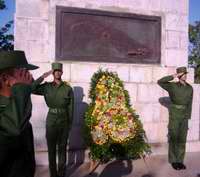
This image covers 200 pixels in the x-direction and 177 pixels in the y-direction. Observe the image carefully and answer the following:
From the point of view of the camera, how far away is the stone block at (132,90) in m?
7.79

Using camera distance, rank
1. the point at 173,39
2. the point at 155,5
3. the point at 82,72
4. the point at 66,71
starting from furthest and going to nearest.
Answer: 1. the point at 173,39
2. the point at 155,5
3. the point at 82,72
4. the point at 66,71

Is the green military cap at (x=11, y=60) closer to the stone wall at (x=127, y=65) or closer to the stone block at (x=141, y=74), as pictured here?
the stone wall at (x=127, y=65)

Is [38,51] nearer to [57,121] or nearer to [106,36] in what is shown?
[106,36]

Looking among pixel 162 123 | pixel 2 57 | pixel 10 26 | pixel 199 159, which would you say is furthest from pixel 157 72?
pixel 10 26

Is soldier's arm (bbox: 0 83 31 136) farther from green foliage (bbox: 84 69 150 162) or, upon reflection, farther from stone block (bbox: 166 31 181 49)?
stone block (bbox: 166 31 181 49)

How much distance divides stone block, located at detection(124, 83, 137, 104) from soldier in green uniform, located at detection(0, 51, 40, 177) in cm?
528

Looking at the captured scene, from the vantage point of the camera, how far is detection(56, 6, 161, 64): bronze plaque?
24.3ft

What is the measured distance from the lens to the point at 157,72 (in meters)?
8.10

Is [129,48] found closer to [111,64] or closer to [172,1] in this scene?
[111,64]

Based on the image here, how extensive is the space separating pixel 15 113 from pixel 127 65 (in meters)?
5.81

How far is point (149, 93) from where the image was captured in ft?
26.3

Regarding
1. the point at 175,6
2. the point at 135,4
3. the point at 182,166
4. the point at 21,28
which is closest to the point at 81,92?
the point at 21,28

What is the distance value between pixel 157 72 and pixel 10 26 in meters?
9.72

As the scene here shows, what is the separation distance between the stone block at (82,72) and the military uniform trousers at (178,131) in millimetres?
1549
